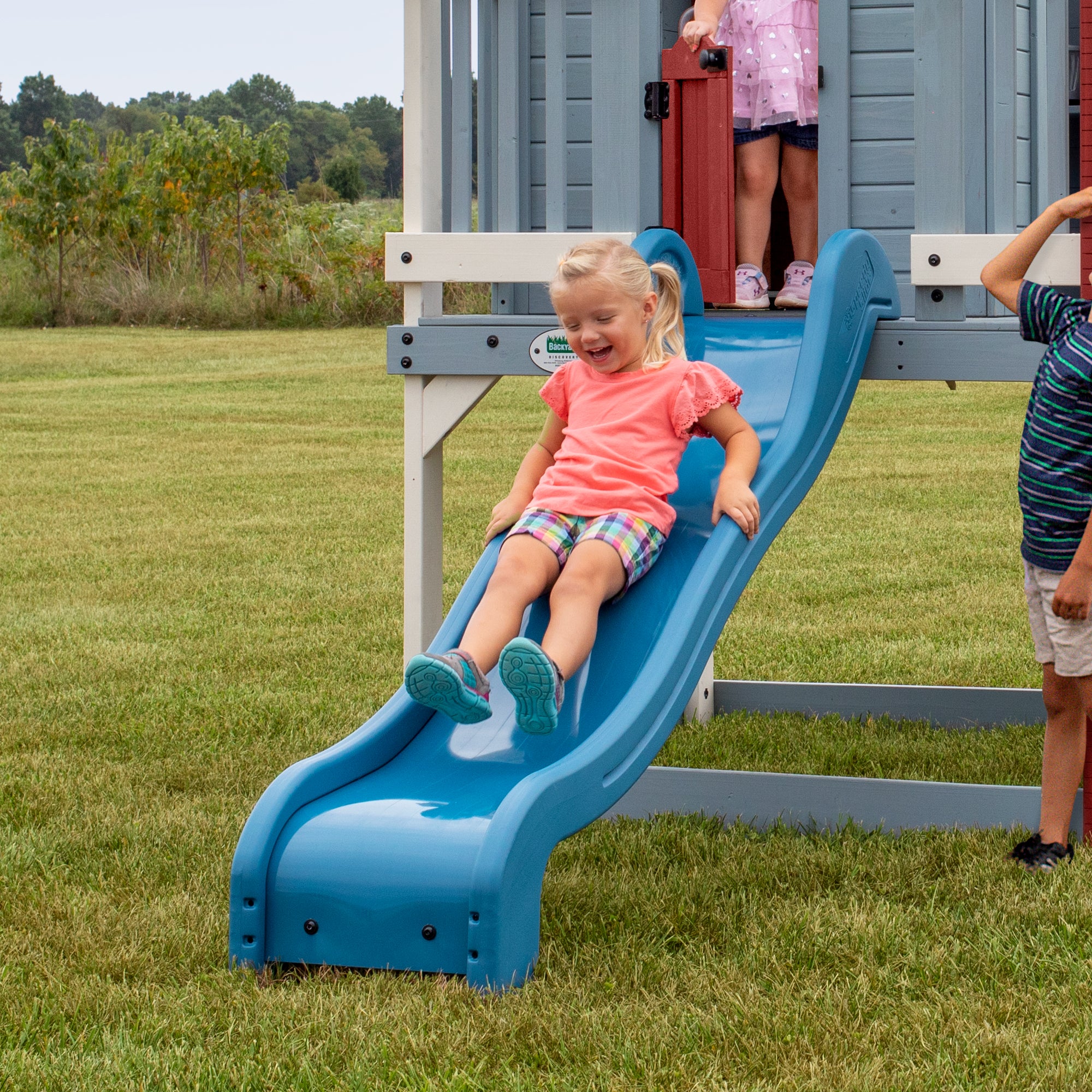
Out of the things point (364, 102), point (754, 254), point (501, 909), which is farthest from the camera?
point (364, 102)

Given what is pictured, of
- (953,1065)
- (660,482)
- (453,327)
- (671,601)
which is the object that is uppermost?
(453,327)

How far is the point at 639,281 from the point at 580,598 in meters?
0.90

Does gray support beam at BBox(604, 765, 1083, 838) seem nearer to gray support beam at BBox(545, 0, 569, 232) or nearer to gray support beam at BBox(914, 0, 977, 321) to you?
gray support beam at BBox(914, 0, 977, 321)

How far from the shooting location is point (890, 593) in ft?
25.6

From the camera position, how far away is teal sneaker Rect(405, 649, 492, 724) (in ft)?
10.6

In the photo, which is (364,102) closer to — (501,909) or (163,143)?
(163,143)

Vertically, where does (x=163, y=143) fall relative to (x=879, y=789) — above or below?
above

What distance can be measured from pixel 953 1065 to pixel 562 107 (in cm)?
315

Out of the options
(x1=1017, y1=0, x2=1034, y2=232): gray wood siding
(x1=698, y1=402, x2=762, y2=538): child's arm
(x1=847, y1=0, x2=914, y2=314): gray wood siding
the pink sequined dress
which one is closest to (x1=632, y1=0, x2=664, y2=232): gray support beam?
the pink sequined dress

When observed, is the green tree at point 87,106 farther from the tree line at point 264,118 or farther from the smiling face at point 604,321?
the smiling face at point 604,321

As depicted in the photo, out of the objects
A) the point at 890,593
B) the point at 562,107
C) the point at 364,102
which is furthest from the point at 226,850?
the point at 364,102

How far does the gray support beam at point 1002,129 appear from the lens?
461 centimetres

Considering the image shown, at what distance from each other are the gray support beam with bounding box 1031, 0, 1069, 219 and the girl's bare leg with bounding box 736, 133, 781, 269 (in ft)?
3.00

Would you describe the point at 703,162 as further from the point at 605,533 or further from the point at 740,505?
the point at 605,533
